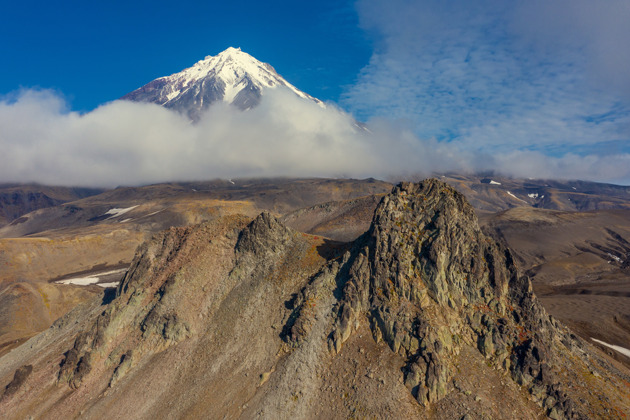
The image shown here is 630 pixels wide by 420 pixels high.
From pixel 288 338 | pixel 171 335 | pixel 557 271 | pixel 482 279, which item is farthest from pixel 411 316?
pixel 557 271

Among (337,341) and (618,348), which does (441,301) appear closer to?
(337,341)

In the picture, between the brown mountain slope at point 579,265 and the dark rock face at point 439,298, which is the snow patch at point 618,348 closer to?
the brown mountain slope at point 579,265

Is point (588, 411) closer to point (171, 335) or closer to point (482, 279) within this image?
point (482, 279)

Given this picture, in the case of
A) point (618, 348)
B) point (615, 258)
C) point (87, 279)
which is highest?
point (618, 348)

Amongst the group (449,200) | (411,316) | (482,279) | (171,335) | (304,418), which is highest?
(449,200)

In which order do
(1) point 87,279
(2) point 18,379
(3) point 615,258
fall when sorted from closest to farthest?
1. (2) point 18,379
2. (1) point 87,279
3. (3) point 615,258

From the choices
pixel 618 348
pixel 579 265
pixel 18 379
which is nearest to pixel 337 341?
pixel 18 379

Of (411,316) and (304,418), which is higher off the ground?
(411,316)

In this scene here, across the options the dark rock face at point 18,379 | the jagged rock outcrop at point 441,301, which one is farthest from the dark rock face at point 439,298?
the dark rock face at point 18,379
